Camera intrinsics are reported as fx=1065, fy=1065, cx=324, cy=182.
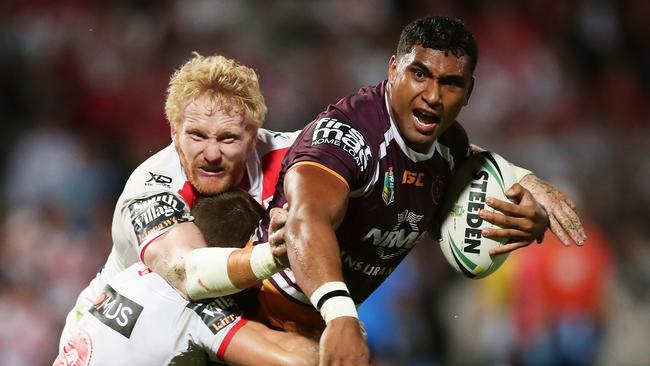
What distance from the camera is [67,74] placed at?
9.80 m

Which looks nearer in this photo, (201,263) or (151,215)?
(201,263)

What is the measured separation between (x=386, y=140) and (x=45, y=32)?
673cm

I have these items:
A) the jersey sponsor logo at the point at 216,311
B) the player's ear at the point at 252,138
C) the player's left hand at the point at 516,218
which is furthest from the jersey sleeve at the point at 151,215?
the player's left hand at the point at 516,218

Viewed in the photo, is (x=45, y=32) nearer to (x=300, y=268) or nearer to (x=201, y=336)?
(x=201, y=336)

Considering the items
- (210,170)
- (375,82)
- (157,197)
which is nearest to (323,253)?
(157,197)

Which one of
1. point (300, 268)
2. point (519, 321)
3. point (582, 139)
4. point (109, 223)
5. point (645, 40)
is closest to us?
point (300, 268)

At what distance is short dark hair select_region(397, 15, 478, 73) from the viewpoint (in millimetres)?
4008

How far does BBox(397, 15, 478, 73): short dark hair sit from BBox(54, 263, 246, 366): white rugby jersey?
1.29m

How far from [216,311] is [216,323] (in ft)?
0.21

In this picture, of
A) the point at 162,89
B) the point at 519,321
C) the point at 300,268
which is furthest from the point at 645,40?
the point at 300,268

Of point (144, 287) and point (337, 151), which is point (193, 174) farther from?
point (337, 151)

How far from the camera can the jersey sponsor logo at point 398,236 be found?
4.24m

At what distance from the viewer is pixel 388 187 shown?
162 inches

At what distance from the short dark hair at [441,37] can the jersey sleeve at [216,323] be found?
1.24 m
